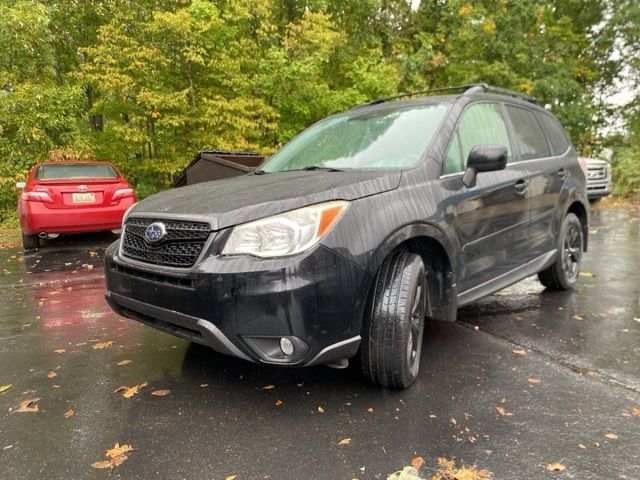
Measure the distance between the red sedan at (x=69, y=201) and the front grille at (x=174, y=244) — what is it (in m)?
5.65

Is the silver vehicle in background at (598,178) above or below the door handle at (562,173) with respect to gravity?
below

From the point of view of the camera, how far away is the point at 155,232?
8.65 feet

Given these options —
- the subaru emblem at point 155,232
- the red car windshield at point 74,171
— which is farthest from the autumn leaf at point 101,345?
the red car windshield at point 74,171

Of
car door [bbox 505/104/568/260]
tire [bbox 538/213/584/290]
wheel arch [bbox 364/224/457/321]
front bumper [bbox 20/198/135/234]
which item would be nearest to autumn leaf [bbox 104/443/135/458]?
wheel arch [bbox 364/224/457/321]

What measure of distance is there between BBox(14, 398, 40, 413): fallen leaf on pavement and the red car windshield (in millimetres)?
5991

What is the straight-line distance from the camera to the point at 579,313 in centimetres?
427

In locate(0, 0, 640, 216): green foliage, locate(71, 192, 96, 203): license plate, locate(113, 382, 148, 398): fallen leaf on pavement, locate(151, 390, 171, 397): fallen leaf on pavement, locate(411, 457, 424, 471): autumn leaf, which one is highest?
locate(0, 0, 640, 216): green foliage

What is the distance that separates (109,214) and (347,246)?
6.57 m

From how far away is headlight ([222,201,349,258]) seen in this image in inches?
93.5

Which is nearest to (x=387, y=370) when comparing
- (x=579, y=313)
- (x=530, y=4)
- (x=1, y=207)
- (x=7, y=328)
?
(x=579, y=313)

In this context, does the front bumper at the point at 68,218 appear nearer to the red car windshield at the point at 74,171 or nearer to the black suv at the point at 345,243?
the red car windshield at the point at 74,171

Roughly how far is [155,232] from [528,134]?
10.6 feet

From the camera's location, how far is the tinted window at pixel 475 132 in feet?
10.7

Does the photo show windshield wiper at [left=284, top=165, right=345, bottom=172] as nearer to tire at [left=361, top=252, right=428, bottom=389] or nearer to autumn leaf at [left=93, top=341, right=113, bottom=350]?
tire at [left=361, top=252, right=428, bottom=389]
